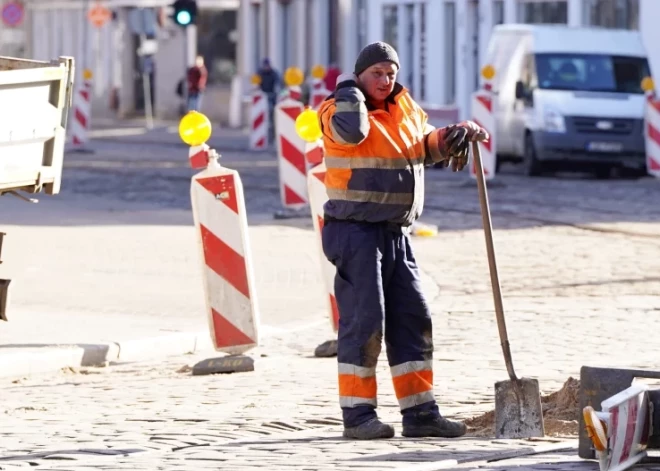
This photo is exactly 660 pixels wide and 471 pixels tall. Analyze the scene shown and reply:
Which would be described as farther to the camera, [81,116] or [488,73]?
[81,116]

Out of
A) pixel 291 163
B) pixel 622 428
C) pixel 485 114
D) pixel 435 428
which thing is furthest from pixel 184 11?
pixel 622 428

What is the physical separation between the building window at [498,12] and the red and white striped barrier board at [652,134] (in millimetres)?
12617

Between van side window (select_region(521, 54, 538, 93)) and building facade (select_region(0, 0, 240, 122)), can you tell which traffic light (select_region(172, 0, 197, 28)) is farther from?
building facade (select_region(0, 0, 240, 122))

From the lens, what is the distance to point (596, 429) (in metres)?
6.80

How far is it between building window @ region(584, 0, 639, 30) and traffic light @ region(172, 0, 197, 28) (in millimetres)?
8977

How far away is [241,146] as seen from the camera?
3922 cm

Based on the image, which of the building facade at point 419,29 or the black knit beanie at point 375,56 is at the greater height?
the black knit beanie at point 375,56

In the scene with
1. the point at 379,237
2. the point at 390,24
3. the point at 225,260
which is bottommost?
the point at 390,24

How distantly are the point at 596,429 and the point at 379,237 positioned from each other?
174 centimetres

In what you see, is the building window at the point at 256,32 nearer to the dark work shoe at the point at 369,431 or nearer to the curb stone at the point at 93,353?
the curb stone at the point at 93,353

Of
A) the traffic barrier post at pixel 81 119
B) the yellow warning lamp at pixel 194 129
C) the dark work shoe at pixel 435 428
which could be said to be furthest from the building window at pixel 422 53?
the dark work shoe at pixel 435 428

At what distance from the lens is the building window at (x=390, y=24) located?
44219mm

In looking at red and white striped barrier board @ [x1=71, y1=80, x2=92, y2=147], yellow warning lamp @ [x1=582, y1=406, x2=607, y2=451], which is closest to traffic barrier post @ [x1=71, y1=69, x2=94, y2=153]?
red and white striped barrier board @ [x1=71, y1=80, x2=92, y2=147]

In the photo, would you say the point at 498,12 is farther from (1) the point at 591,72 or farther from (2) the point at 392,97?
(2) the point at 392,97
